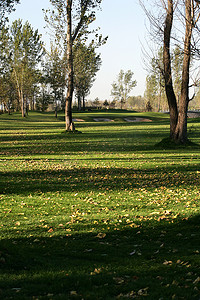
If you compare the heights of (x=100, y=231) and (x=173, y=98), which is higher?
(x=173, y=98)

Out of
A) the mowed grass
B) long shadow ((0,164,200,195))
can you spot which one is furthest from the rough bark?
long shadow ((0,164,200,195))

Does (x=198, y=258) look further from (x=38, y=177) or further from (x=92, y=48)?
(x=92, y=48)

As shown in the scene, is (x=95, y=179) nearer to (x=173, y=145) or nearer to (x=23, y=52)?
(x=173, y=145)

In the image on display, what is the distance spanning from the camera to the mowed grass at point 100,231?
4.90 metres

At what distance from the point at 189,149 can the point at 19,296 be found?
1917 centimetres

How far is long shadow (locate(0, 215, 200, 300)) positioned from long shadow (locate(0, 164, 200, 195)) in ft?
14.7

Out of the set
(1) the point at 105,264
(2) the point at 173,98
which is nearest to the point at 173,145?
(2) the point at 173,98

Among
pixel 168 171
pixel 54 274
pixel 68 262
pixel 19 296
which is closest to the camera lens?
pixel 19 296

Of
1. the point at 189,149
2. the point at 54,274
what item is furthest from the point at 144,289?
the point at 189,149

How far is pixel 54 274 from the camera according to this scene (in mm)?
5215

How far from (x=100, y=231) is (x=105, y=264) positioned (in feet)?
5.99

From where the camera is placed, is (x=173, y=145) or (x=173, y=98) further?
(x=173, y=98)

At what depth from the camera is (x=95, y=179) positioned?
1365 centimetres

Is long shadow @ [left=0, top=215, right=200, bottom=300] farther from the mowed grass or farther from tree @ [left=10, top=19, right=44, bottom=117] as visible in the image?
tree @ [left=10, top=19, right=44, bottom=117]
